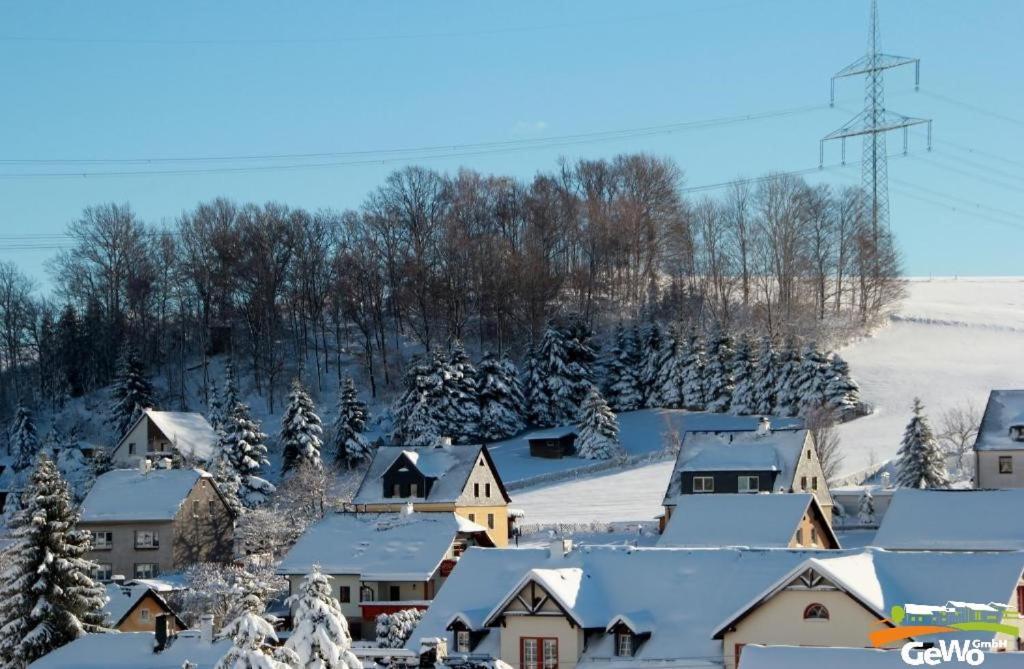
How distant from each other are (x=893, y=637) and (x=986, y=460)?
35781 millimetres

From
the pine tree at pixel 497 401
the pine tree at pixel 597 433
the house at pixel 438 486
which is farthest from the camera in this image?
the pine tree at pixel 497 401

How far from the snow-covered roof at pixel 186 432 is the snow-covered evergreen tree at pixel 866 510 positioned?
33507 mm

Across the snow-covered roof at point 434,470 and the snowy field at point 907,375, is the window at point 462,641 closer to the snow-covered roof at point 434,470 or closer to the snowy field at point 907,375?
the snow-covered roof at point 434,470

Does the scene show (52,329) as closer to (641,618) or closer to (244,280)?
(244,280)

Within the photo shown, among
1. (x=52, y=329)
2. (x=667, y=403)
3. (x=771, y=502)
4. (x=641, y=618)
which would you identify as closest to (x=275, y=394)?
(x=52, y=329)

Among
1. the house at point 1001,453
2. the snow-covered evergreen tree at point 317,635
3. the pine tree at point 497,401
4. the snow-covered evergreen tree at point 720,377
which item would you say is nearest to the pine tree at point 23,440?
the pine tree at point 497,401

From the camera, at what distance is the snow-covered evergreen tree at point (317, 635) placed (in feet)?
71.2

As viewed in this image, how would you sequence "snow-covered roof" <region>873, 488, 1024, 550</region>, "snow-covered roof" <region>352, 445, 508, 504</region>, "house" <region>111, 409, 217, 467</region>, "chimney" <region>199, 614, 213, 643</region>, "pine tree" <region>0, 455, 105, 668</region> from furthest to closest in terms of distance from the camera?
"house" <region>111, 409, 217, 467</region>
"snow-covered roof" <region>352, 445, 508, 504</region>
"snow-covered roof" <region>873, 488, 1024, 550</region>
"pine tree" <region>0, 455, 105, 668</region>
"chimney" <region>199, 614, 213, 643</region>

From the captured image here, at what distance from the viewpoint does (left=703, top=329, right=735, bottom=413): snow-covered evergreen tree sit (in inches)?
3472

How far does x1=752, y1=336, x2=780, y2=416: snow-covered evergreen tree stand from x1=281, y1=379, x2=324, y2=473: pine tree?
984 inches

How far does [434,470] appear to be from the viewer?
65.2 meters

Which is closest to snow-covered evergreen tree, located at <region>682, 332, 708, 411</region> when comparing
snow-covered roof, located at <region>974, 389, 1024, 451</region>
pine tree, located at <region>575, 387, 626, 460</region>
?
pine tree, located at <region>575, 387, 626, 460</region>

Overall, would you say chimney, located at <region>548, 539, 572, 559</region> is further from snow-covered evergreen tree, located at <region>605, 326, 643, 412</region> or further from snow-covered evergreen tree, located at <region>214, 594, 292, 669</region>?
snow-covered evergreen tree, located at <region>605, 326, 643, 412</region>

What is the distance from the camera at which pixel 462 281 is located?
103 m
